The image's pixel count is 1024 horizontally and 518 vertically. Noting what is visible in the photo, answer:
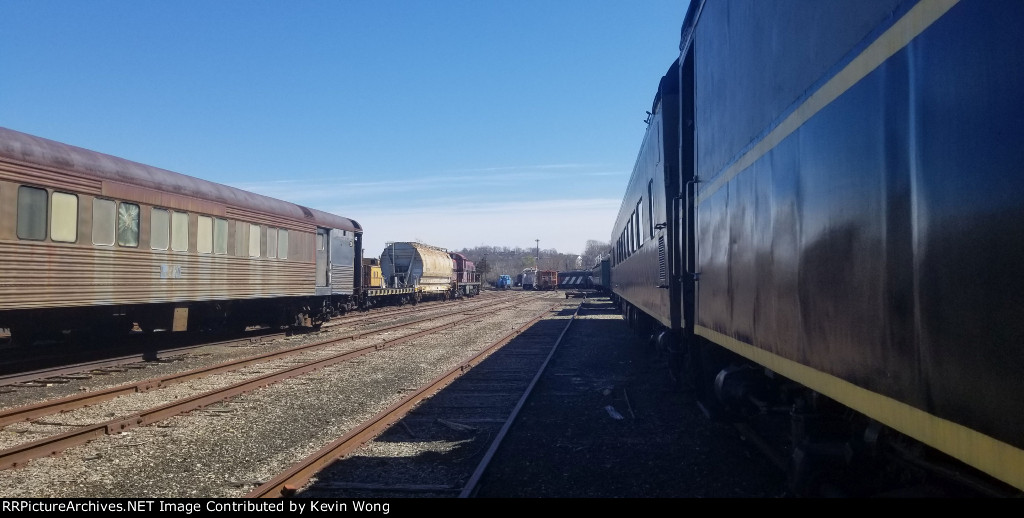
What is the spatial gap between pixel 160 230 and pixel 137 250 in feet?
2.47

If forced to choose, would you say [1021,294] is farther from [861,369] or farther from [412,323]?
[412,323]

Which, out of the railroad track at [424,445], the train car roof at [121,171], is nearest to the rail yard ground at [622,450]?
the railroad track at [424,445]

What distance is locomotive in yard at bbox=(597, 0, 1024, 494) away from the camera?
1678mm

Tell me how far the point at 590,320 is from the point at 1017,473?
23124 millimetres

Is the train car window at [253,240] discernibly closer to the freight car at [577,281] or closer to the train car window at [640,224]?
the train car window at [640,224]

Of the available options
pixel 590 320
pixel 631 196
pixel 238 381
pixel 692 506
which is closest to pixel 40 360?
pixel 238 381

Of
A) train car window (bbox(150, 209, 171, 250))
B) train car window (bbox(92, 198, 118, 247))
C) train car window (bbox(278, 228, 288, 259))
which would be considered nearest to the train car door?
train car window (bbox(278, 228, 288, 259))

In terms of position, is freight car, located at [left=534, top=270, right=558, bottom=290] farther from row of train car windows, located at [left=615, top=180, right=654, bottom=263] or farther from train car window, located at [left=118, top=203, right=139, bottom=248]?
train car window, located at [left=118, top=203, right=139, bottom=248]

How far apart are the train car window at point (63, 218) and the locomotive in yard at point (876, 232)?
9792 mm

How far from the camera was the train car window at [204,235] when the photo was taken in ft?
45.4

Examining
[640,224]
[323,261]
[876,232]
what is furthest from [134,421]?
[323,261]

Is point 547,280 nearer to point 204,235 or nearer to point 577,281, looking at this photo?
point 577,281

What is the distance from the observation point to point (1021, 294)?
1570mm

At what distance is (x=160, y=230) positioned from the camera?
12.7 meters
